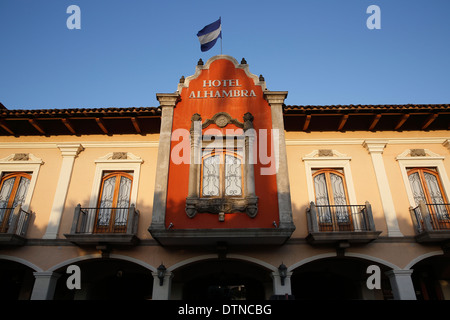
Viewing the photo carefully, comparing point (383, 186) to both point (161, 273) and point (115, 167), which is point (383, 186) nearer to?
point (161, 273)

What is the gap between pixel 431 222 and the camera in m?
10.6

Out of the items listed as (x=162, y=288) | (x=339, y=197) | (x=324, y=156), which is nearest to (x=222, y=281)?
(x=162, y=288)

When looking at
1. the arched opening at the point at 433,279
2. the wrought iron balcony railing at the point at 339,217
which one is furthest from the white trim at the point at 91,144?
the arched opening at the point at 433,279

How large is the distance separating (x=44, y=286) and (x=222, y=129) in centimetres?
789

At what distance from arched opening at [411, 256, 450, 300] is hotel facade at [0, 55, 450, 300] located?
0.04 metres

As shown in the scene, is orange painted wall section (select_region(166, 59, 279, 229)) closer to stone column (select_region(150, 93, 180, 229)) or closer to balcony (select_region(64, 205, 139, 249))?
stone column (select_region(150, 93, 180, 229))

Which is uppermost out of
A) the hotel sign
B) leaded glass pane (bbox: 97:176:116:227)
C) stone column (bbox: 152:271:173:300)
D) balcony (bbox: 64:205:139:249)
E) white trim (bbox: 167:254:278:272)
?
the hotel sign

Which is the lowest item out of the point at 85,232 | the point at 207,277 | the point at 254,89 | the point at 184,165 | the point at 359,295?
the point at 359,295

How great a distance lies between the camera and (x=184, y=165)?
10.7 meters

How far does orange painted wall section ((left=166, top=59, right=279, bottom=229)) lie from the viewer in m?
9.82

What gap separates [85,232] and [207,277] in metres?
5.16

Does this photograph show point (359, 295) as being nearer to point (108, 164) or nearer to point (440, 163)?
point (440, 163)

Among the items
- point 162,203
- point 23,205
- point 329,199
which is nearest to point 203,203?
point 162,203

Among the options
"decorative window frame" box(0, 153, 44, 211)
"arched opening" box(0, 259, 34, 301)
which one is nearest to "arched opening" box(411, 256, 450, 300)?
"arched opening" box(0, 259, 34, 301)
